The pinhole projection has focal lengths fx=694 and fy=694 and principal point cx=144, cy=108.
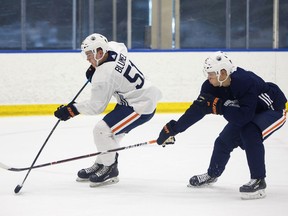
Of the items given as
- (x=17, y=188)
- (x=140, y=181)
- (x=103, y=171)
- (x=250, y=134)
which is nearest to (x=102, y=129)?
(x=103, y=171)

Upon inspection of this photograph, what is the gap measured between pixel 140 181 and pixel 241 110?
889 mm

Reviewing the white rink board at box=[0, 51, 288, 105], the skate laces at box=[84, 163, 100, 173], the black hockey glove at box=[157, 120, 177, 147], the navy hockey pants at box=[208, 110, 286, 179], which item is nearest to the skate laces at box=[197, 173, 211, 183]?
the navy hockey pants at box=[208, 110, 286, 179]

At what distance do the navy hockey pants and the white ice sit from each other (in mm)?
177

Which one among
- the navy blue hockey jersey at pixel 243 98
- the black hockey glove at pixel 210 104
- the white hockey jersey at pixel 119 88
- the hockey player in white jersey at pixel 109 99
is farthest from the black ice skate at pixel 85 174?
the black hockey glove at pixel 210 104

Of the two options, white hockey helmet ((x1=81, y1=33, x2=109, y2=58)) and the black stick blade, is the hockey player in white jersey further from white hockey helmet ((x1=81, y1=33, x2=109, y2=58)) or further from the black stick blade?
the black stick blade

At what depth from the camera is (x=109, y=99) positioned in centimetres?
381

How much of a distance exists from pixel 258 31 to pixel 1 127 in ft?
17.0

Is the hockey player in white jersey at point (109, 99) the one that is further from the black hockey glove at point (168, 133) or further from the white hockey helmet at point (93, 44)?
the black hockey glove at point (168, 133)

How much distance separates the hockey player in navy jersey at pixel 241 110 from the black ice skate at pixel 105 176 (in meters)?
0.46

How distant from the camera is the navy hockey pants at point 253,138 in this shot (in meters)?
3.39

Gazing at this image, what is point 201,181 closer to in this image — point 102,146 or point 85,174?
point 102,146

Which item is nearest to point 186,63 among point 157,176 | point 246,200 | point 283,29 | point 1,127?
point 1,127

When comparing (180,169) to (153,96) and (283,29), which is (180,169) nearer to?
(153,96)

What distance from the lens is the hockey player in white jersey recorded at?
3756 millimetres
